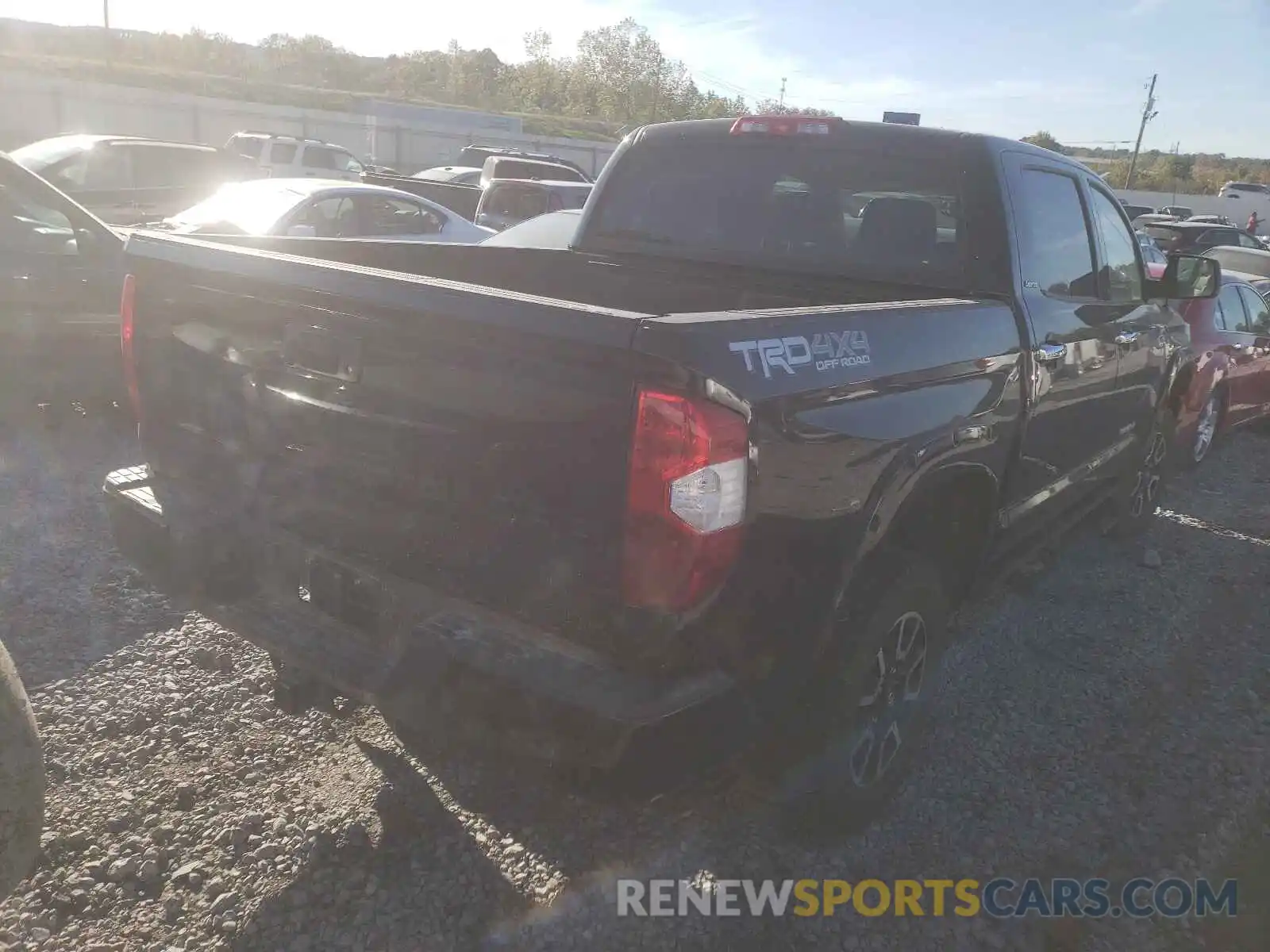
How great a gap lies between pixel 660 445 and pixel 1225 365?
726cm

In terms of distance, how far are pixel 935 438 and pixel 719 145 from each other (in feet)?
6.04

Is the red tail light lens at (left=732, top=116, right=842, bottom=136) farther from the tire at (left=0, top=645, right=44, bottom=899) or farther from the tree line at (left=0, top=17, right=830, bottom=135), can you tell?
the tree line at (left=0, top=17, right=830, bottom=135)

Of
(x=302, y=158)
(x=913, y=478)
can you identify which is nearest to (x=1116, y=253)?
(x=913, y=478)

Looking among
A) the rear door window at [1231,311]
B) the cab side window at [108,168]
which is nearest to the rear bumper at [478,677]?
the rear door window at [1231,311]

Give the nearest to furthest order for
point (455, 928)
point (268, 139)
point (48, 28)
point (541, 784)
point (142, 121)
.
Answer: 1. point (541, 784)
2. point (455, 928)
3. point (268, 139)
4. point (142, 121)
5. point (48, 28)

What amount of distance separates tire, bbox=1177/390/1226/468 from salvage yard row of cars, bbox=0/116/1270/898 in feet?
14.0

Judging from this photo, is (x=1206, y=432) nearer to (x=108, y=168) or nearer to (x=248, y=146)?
(x=108, y=168)

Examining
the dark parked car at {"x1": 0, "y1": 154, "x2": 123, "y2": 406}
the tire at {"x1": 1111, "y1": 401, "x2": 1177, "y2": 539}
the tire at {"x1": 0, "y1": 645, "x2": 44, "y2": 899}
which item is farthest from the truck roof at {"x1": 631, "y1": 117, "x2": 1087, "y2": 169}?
the dark parked car at {"x1": 0, "y1": 154, "x2": 123, "y2": 406}

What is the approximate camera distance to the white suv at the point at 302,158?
2078 centimetres

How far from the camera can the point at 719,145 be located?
13.1ft

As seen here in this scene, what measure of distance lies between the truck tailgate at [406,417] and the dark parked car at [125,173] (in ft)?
30.4

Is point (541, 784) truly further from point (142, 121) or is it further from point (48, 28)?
point (48, 28)

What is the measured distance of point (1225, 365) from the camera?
24.9 feet

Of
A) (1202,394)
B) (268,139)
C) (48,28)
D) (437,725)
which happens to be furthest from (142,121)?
(48,28)
